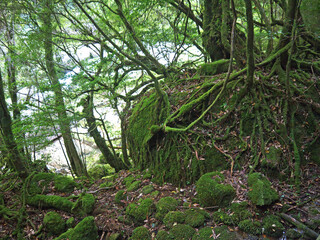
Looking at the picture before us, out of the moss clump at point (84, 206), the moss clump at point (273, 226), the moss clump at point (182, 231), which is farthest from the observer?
the moss clump at point (84, 206)

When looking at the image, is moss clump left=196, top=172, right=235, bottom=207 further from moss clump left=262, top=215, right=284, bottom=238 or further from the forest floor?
moss clump left=262, top=215, right=284, bottom=238

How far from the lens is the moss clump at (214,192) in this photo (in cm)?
351

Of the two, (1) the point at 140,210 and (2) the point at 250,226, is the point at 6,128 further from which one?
(2) the point at 250,226

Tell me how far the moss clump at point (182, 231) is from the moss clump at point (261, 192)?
3.75ft

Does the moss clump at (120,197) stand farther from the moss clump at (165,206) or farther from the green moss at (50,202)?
the moss clump at (165,206)

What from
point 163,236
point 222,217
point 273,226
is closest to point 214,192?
point 222,217

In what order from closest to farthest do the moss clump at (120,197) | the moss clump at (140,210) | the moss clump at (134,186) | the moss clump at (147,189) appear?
the moss clump at (140,210) < the moss clump at (147,189) < the moss clump at (120,197) < the moss clump at (134,186)

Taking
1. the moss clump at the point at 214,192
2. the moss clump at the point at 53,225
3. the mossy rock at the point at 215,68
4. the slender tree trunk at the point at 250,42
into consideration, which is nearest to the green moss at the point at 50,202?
the moss clump at the point at 53,225

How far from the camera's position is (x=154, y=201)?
14.6ft

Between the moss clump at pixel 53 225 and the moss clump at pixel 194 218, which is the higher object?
the moss clump at pixel 53 225

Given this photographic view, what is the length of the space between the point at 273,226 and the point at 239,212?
501 millimetres

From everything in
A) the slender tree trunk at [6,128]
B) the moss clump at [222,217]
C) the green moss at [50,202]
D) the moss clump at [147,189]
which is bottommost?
the moss clump at [222,217]

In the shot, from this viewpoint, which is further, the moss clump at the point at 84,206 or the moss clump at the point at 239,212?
the moss clump at the point at 84,206

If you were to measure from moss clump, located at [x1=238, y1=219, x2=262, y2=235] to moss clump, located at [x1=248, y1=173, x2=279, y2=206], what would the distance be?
0.31 meters
